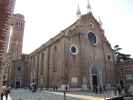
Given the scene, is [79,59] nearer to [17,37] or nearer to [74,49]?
[74,49]

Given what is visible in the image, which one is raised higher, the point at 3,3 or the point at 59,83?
the point at 3,3

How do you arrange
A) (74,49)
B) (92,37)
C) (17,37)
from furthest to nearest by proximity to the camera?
1. (17,37)
2. (92,37)
3. (74,49)

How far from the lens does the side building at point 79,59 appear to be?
77.3ft

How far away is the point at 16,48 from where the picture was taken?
4547 centimetres

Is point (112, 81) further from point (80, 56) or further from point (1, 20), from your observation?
point (1, 20)

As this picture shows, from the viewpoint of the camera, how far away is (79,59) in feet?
80.5

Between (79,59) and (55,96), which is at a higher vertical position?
(79,59)

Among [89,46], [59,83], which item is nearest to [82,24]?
[89,46]

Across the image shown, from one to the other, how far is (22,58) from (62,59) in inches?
755

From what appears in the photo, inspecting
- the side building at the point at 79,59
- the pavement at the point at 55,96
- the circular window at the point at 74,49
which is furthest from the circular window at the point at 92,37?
the pavement at the point at 55,96

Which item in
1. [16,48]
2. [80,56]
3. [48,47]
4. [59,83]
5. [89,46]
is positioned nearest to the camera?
[59,83]

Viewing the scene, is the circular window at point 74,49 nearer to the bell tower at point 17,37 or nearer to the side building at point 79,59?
the side building at point 79,59

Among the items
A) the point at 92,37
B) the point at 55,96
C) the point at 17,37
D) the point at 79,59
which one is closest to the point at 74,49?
the point at 79,59

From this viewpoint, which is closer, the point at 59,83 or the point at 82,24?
the point at 59,83
